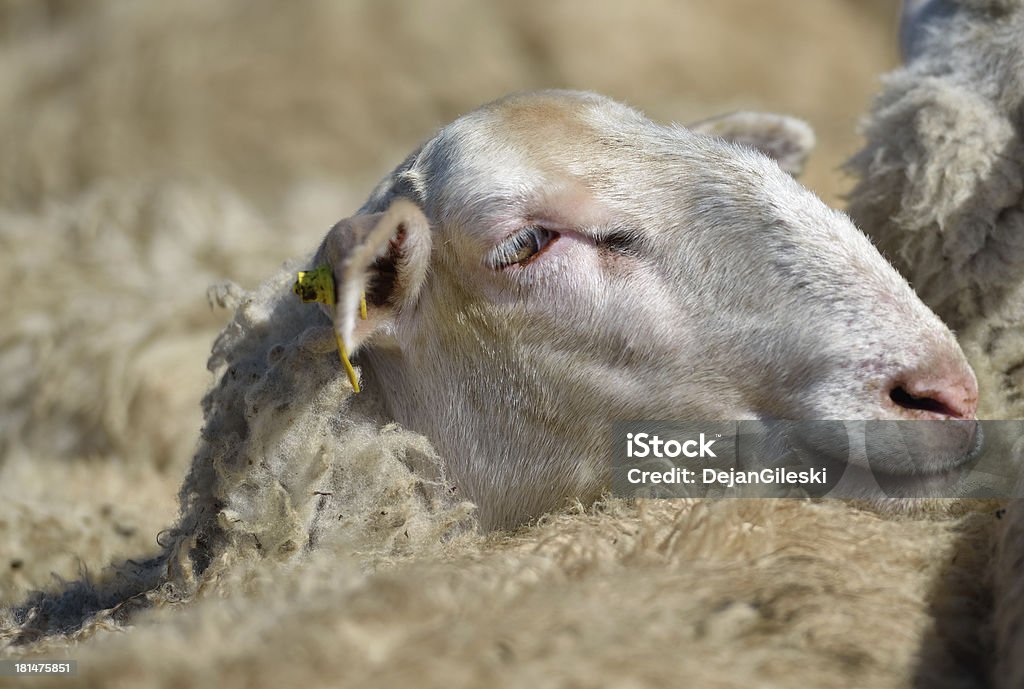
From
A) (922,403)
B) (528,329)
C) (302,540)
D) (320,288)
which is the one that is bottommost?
(302,540)

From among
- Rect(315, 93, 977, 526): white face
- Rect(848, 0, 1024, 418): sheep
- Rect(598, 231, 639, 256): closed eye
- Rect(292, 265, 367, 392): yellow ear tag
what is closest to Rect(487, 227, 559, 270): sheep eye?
Rect(315, 93, 977, 526): white face

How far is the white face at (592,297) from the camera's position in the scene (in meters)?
2.40

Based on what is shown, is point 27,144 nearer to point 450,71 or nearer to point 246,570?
point 450,71

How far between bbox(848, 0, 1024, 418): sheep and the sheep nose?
0.40 m

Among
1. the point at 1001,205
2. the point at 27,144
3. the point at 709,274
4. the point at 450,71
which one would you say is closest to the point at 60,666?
the point at 709,274

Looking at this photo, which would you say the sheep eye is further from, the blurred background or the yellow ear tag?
the blurred background

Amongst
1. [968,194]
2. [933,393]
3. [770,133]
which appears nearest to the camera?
[933,393]

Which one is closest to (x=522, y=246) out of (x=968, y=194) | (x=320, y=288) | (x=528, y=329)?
(x=528, y=329)

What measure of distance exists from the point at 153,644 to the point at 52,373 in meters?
3.09

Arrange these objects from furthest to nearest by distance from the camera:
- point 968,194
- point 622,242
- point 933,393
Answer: point 968,194, point 622,242, point 933,393

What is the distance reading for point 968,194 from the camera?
2814 millimetres

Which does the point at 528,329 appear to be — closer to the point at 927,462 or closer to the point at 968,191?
the point at 927,462

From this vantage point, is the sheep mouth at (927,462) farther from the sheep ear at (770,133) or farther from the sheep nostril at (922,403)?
the sheep ear at (770,133)

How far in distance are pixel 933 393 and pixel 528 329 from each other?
80cm
